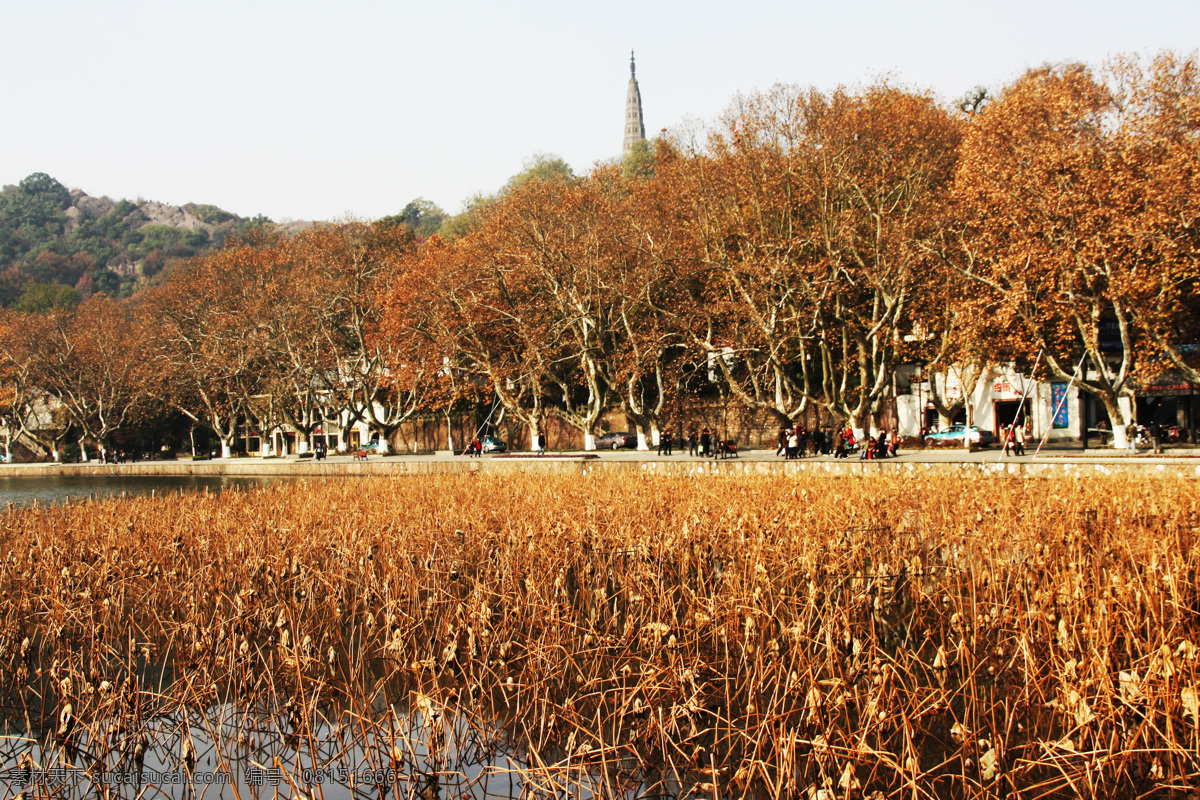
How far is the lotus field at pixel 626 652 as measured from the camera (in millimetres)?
4609

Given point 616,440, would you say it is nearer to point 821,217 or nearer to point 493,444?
point 493,444

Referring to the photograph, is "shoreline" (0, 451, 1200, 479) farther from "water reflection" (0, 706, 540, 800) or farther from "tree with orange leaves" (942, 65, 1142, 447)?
"water reflection" (0, 706, 540, 800)

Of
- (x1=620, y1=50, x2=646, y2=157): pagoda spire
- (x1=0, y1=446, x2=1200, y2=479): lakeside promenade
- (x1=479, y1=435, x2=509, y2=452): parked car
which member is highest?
(x1=620, y1=50, x2=646, y2=157): pagoda spire

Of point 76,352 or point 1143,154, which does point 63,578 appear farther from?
point 76,352

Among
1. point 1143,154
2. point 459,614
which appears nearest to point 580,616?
point 459,614

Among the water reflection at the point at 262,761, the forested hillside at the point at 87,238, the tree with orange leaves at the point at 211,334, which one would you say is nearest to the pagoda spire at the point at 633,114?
the forested hillside at the point at 87,238

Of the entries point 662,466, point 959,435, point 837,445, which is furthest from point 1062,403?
point 662,466

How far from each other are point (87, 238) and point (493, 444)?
129m

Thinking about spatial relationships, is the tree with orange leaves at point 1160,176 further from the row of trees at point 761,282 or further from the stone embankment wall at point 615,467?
the stone embankment wall at point 615,467

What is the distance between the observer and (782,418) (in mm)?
32594

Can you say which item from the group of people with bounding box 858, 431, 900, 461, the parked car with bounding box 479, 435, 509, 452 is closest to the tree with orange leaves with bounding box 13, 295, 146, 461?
the parked car with bounding box 479, 435, 509, 452

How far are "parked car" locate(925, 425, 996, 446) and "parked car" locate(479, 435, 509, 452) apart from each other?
22.9m

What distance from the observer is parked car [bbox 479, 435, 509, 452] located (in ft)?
164

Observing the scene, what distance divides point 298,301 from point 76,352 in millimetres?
18415
